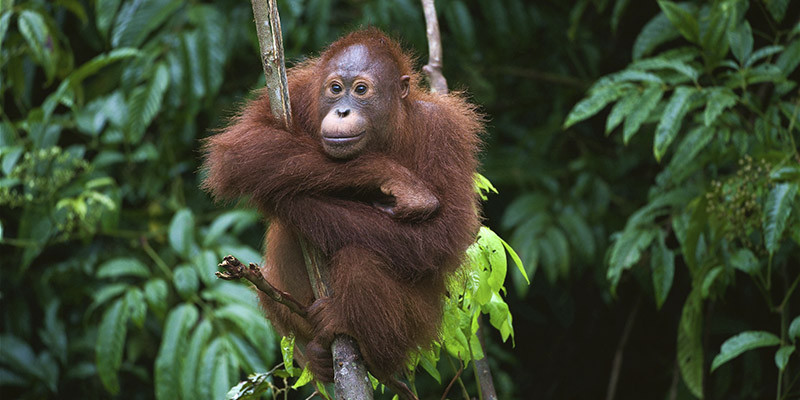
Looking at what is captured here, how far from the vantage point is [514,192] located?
4426mm

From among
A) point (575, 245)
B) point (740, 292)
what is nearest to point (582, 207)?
point (575, 245)

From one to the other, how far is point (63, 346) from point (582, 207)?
264 cm

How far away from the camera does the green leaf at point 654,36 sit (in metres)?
3.37

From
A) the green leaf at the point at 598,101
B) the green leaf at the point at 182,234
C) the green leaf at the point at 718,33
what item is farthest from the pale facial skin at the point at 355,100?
the green leaf at the point at 182,234

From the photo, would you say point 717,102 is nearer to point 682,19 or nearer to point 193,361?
point 682,19

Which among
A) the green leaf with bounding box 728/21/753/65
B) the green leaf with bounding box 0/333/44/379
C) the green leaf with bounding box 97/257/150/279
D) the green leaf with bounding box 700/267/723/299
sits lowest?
the green leaf with bounding box 0/333/44/379

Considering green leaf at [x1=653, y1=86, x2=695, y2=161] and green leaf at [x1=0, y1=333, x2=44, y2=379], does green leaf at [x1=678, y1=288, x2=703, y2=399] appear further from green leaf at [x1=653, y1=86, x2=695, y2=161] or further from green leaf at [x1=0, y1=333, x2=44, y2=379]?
green leaf at [x1=0, y1=333, x2=44, y2=379]

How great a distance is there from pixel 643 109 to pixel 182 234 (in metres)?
1.89

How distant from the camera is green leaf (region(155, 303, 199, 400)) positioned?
3.10 meters

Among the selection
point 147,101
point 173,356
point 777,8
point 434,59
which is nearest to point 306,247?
point 434,59

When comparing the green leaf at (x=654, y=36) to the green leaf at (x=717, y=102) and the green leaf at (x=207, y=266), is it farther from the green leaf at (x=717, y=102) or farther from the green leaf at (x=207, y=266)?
the green leaf at (x=207, y=266)

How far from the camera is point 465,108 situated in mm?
2400

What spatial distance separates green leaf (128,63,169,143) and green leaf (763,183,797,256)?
251cm

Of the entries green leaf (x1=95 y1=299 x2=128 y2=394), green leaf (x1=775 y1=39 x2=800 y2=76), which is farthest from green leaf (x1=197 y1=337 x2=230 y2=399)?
green leaf (x1=775 y1=39 x2=800 y2=76)
